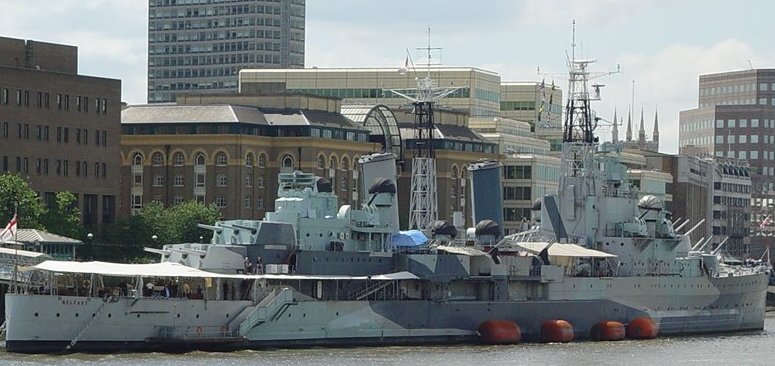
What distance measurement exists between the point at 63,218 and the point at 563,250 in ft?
103

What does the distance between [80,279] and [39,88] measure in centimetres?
3864

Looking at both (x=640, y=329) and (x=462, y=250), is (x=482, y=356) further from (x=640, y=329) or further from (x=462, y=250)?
(x=640, y=329)

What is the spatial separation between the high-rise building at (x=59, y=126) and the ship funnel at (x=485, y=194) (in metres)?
29.8

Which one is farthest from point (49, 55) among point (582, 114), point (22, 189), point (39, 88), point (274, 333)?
point (274, 333)

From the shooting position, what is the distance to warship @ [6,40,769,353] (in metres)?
93.4

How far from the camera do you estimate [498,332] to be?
104 meters

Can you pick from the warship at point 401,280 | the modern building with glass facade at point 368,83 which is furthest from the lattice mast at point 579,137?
the modern building with glass facade at point 368,83

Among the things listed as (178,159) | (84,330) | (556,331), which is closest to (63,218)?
(178,159)

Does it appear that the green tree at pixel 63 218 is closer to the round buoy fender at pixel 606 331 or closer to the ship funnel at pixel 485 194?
the ship funnel at pixel 485 194

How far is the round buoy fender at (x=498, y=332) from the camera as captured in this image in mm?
104062

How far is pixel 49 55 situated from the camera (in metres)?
137

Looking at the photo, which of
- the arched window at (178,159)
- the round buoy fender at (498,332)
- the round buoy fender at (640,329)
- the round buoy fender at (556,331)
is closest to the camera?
the round buoy fender at (498,332)

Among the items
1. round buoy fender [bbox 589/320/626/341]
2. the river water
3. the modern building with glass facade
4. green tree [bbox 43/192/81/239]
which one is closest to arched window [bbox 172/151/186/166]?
green tree [bbox 43/192/81/239]

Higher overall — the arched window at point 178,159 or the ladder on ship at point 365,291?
the arched window at point 178,159
